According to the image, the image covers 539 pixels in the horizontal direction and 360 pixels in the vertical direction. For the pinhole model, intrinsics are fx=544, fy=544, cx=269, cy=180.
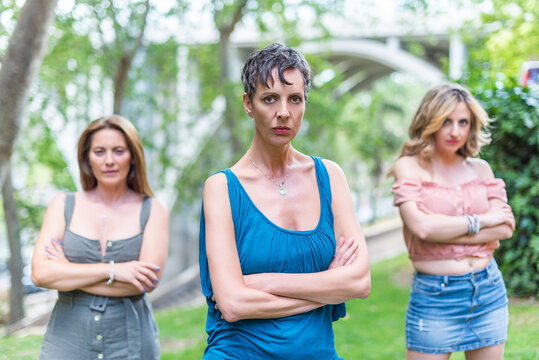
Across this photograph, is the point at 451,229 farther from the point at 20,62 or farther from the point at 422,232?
the point at 20,62

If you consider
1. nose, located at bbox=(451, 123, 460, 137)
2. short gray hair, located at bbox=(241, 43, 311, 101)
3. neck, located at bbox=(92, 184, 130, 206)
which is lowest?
neck, located at bbox=(92, 184, 130, 206)

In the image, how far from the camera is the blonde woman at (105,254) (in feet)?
8.58

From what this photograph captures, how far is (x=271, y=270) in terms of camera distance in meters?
2.01

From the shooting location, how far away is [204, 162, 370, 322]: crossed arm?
1.94 m

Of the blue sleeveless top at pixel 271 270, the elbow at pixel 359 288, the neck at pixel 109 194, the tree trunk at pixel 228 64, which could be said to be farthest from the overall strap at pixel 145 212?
the tree trunk at pixel 228 64

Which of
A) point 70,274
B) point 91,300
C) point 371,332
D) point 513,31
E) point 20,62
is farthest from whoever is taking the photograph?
point 513,31

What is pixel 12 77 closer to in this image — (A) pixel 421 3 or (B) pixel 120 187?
(B) pixel 120 187

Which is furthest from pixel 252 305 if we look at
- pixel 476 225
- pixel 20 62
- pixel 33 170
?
pixel 33 170

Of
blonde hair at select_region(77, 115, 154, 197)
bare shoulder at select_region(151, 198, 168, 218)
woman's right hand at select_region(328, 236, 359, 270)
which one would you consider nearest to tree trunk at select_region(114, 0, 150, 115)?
blonde hair at select_region(77, 115, 154, 197)

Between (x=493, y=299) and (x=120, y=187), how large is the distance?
6.67 ft

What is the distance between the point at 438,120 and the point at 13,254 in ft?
38.0

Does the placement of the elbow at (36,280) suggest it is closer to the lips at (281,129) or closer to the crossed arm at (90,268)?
the crossed arm at (90,268)

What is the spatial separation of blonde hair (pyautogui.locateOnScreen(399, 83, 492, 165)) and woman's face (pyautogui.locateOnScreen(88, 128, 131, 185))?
1.56 m

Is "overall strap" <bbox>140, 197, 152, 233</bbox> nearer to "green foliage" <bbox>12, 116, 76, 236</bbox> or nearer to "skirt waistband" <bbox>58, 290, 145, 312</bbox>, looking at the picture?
"skirt waistband" <bbox>58, 290, 145, 312</bbox>
